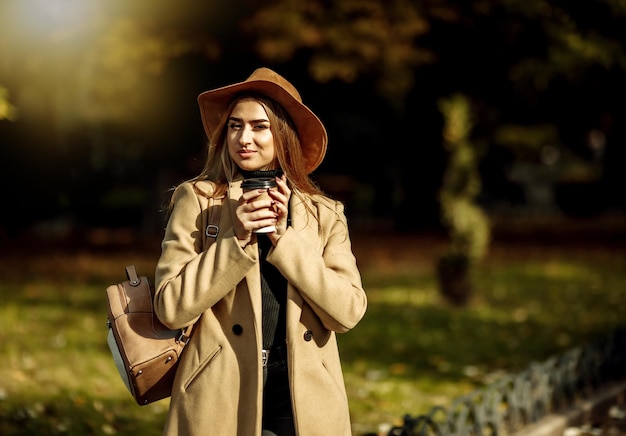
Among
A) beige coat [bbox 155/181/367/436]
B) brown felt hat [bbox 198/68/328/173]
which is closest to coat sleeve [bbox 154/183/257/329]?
beige coat [bbox 155/181/367/436]

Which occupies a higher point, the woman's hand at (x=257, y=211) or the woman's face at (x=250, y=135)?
the woman's face at (x=250, y=135)

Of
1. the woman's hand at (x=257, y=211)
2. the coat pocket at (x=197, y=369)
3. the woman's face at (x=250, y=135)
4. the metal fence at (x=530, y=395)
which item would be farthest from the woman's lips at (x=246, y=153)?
the metal fence at (x=530, y=395)

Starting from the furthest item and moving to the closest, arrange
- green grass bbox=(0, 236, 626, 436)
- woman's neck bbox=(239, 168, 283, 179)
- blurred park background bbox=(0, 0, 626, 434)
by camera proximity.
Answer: blurred park background bbox=(0, 0, 626, 434)
green grass bbox=(0, 236, 626, 436)
woman's neck bbox=(239, 168, 283, 179)

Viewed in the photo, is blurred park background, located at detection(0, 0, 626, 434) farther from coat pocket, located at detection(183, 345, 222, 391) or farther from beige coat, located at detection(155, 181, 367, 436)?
coat pocket, located at detection(183, 345, 222, 391)

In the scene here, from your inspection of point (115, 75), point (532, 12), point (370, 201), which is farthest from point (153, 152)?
point (370, 201)

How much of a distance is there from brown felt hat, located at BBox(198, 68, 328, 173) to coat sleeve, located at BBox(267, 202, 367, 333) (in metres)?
0.25

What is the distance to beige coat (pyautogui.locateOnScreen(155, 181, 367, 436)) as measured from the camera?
2645 millimetres

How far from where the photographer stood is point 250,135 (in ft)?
9.17

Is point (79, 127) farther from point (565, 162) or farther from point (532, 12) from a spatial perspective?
point (565, 162)

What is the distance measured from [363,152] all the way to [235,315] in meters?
24.4

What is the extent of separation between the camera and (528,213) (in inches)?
1529

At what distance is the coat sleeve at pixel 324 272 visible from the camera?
2672mm

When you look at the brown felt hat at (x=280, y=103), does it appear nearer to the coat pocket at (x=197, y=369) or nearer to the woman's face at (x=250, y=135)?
the woman's face at (x=250, y=135)

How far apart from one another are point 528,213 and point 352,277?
3725 centimetres
